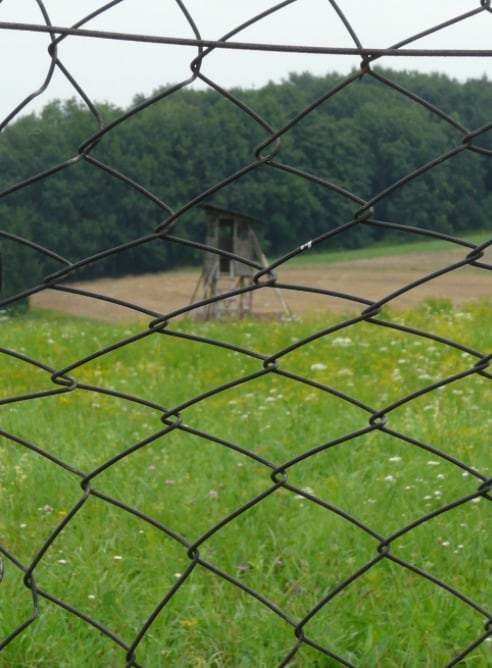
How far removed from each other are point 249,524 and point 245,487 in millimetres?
298

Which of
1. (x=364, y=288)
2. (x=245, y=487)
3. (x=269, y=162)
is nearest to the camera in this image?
(x=269, y=162)

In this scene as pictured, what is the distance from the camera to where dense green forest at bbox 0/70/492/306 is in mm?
1153

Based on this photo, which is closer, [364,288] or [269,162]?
[269,162]

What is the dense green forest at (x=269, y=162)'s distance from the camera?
1153 millimetres

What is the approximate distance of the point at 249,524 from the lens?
7.63ft

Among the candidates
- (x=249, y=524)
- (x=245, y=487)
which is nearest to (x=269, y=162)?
(x=249, y=524)

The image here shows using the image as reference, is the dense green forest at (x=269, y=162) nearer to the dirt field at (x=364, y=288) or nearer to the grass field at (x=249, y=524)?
the grass field at (x=249, y=524)

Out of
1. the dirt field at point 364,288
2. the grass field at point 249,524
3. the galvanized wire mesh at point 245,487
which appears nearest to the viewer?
the galvanized wire mesh at point 245,487

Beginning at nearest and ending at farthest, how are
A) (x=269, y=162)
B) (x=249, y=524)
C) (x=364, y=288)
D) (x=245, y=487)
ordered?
(x=269, y=162) < (x=249, y=524) < (x=245, y=487) < (x=364, y=288)

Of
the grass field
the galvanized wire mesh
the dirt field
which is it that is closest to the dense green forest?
the galvanized wire mesh

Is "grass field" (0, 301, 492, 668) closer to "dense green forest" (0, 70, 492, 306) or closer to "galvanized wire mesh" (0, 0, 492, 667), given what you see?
"galvanized wire mesh" (0, 0, 492, 667)

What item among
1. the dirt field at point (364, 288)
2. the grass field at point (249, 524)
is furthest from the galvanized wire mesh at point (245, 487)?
the dirt field at point (364, 288)

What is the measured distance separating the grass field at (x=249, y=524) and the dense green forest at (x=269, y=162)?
0.17 meters

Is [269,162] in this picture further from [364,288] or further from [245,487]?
[364,288]
